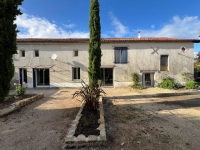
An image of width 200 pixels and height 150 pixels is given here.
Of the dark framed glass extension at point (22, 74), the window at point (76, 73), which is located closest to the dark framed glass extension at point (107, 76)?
the window at point (76, 73)

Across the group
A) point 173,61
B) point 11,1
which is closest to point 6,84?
point 11,1

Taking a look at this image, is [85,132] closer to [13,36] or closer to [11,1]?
[13,36]

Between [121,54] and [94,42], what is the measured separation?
5494mm

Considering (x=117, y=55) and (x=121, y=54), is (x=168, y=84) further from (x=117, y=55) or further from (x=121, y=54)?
(x=117, y=55)

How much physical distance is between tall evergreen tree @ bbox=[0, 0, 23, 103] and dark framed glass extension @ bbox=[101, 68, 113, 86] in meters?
10.1

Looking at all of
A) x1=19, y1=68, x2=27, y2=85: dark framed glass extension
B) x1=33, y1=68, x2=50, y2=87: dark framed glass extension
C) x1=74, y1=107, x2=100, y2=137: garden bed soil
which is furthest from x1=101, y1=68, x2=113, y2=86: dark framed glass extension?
x1=74, y1=107, x2=100, y2=137: garden bed soil

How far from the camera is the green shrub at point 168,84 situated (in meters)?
13.2

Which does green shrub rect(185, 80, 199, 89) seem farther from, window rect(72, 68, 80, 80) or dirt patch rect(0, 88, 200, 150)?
window rect(72, 68, 80, 80)

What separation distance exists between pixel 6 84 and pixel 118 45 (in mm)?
11423

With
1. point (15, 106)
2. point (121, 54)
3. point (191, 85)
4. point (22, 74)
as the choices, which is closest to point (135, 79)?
point (121, 54)

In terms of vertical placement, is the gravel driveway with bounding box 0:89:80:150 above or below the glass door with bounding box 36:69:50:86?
below

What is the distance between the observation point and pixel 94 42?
9.78 m

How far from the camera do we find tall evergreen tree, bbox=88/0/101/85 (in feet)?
31.0

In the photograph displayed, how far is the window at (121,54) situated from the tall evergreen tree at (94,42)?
5142 millimetres
